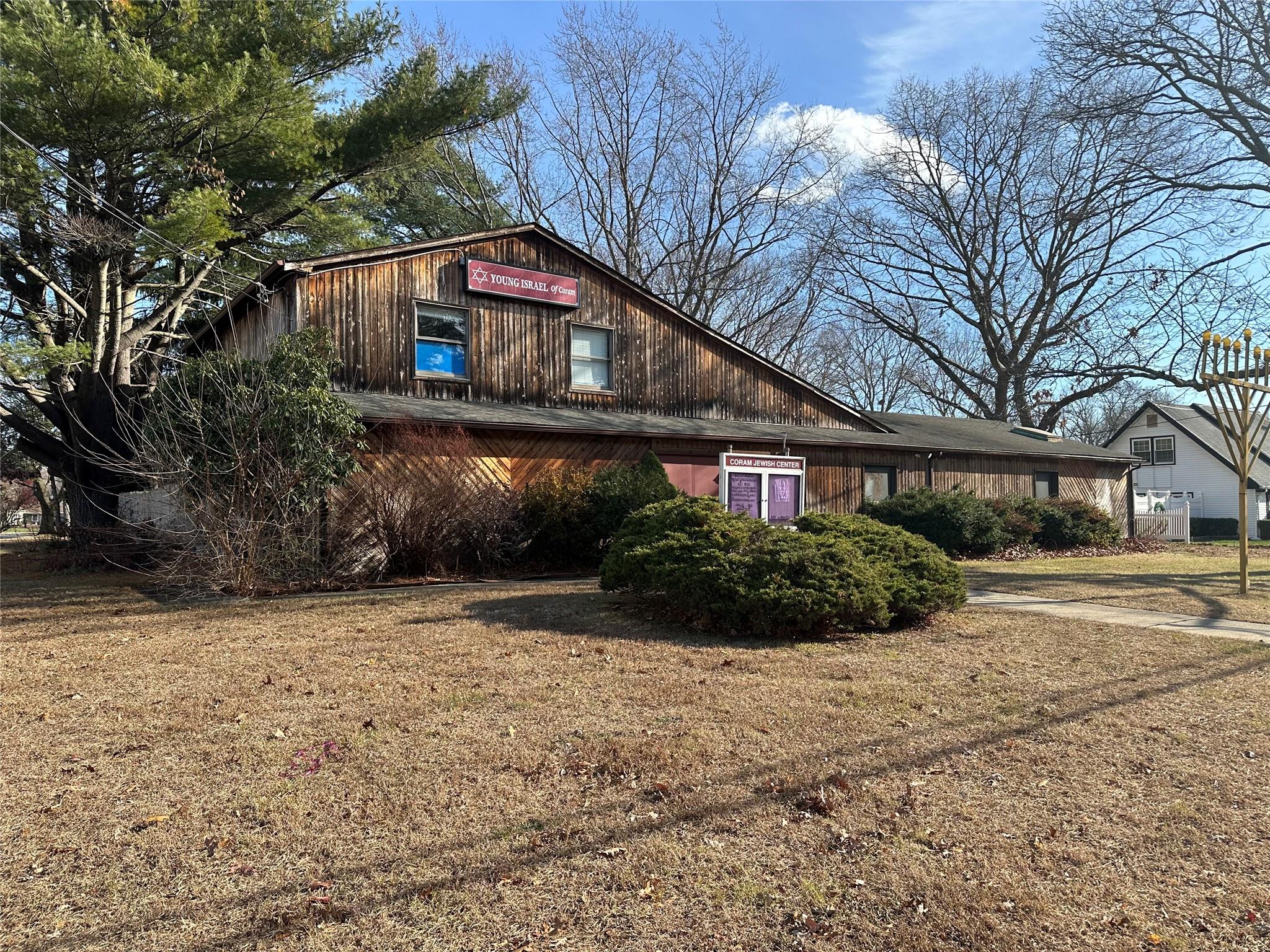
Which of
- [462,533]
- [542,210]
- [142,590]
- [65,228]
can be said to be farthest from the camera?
[542,210]

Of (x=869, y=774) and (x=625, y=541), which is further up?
(x=625, y=541)

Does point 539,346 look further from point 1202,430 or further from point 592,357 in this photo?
point 1202,430

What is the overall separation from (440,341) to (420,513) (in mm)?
4393

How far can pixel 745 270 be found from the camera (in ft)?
115

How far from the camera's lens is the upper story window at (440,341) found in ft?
50.8

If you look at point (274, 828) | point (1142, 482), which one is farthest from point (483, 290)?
point (1142, 482)

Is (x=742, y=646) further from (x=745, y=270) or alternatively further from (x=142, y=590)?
(x=745, y=270)

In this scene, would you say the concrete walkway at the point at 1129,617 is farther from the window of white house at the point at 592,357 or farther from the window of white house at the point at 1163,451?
the window of white house at the point at 1163,451

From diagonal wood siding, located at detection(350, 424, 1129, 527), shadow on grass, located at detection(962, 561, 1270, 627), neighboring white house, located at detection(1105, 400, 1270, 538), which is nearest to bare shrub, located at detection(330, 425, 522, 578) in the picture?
diagonal wood siding, located at detection(350, 424, 1129, 527)

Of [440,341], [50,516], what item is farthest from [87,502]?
[440,341]

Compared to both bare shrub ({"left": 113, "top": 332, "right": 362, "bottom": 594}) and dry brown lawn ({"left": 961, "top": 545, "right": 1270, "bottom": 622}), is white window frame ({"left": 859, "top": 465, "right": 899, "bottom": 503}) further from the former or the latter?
bare shrub ({"left": 113, "top": 332, "right": 362, "bottom": 594})

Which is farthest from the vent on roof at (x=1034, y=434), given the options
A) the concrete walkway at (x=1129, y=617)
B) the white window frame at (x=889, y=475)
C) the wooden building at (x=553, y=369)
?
the concrete walkway at (x=1129, y=617)

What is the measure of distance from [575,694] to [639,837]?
2.25 meters

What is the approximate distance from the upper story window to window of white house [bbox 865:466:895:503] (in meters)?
10.7
